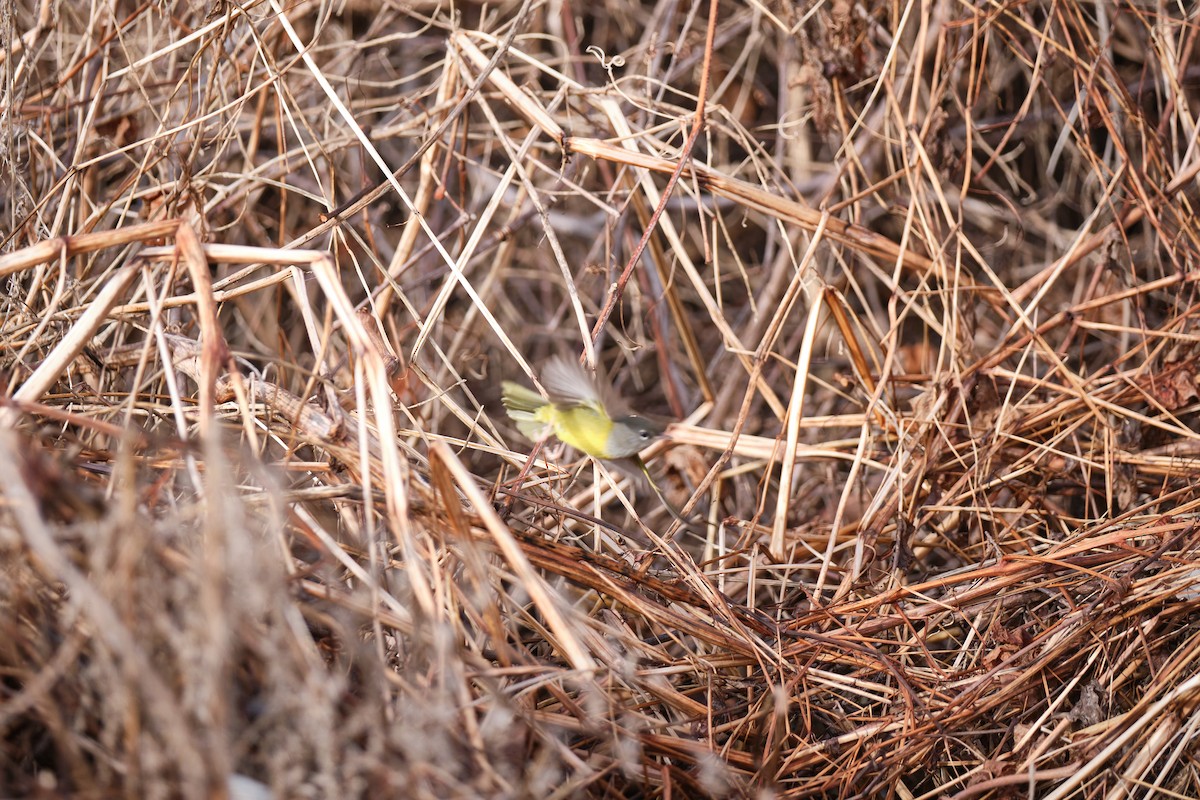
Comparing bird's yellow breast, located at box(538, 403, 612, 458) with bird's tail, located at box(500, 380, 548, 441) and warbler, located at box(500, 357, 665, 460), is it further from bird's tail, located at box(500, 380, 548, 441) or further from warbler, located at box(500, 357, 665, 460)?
bird's tail, located at box(500, 380, 548, 441)

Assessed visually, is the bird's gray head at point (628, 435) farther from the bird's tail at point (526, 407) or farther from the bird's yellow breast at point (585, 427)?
the bird's tail at point (526, 407)

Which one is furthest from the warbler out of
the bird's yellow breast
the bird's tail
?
the bird's tail

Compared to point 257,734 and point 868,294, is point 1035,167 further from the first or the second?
→ point 257,734

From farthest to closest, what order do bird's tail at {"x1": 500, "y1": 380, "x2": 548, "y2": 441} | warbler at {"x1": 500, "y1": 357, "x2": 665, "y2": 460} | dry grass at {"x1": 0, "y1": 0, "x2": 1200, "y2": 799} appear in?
bird's tail at {"x1": 500, "y1": 380, "x2": 548, "y2": 441} < warbler at {"x1": 500, "y1": 357, "x2": 665, "y2": 460} < dry grass at {"x1": 0, "y1": 0, "x2": 1200, "y2": 799}

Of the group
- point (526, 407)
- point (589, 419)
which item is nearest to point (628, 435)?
point (589, 419)

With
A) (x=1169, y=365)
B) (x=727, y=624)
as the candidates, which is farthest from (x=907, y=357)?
(x=727, y=624)

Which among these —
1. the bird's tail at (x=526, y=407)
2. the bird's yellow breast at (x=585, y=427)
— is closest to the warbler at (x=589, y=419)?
the bird's yellow breast at (x=585, y=427)
